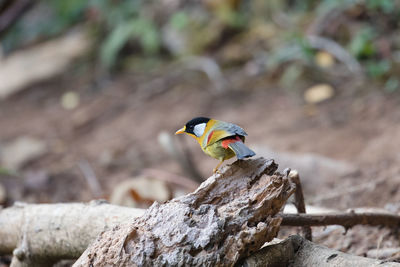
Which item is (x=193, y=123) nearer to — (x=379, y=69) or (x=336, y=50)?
(x=379, y=69)

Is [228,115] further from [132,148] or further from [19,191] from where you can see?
[19,191]

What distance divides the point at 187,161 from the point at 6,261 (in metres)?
1.82

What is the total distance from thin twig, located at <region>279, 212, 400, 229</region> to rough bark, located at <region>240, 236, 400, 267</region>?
0.44ft

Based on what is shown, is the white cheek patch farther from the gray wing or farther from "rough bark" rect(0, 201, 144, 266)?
"rough bark" rect(0, 201, 144, 266)

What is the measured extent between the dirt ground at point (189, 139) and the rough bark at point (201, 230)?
1057 millimetres

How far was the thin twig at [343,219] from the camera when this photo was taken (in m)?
1.91

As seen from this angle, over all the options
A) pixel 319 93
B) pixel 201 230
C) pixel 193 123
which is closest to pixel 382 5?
pixel 319 93

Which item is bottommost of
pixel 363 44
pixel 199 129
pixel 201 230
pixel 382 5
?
pixel 201 230

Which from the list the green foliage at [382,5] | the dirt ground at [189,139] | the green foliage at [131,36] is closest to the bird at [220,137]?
the dirt ground at [189,139]

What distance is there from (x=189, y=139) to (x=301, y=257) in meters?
4.60

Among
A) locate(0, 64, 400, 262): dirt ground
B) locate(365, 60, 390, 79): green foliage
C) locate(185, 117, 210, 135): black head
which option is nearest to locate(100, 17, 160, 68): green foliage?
locate(0, 64, 400, 262): dirt ground

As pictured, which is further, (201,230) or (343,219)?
(343,219)

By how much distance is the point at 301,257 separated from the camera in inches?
67.7

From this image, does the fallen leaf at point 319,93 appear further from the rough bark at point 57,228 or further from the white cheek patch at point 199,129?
the rough bark at point 57,228
